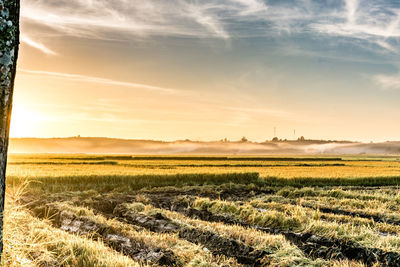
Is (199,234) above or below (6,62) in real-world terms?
below

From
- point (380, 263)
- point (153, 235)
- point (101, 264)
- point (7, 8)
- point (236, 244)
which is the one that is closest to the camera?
point (7, 8)

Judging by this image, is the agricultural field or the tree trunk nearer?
the tree trunk

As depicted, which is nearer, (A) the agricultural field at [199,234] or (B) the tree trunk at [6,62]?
(B) the tree trunk at [6,62]

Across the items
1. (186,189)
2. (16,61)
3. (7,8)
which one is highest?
(7,8)

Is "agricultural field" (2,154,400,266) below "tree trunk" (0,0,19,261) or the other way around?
below

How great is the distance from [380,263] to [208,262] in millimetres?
4125

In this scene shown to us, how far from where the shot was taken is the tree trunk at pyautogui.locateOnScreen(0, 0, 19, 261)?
4.02m

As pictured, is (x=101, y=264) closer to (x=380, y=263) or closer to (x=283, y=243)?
(x=283, y=243)

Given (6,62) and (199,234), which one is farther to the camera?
(199,234)

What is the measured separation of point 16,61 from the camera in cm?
423

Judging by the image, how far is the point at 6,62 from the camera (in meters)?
4.06

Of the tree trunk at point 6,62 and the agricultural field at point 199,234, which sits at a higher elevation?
the tree trunk at point 6,62

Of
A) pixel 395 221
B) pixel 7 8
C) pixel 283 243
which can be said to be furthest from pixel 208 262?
pixel 395 221

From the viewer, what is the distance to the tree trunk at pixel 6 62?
13.2ft
